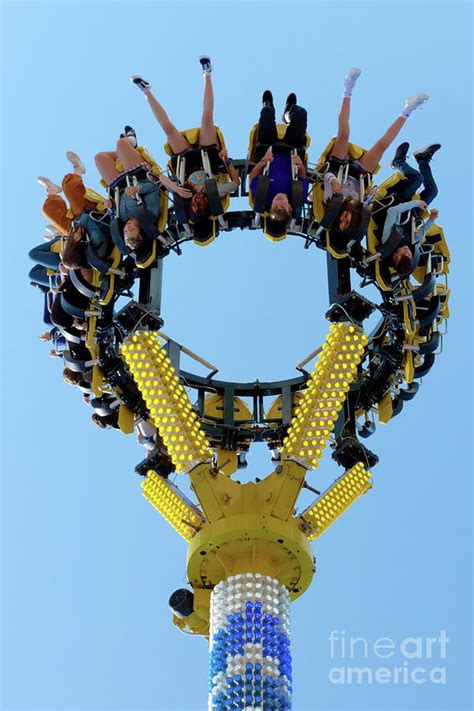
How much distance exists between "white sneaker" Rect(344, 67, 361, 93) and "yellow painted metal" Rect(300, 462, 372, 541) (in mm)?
7365

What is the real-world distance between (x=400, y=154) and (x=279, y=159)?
112 inches

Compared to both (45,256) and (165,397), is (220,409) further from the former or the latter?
(45,256)

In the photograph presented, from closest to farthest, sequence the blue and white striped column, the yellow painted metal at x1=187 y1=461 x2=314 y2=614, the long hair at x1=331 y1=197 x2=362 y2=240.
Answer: the blue and white striped column, the yellow painted metal at x1=187 y1=461 x2=314 y2=614, the long hair at x1=331 y1=197 x2=362 y2=240

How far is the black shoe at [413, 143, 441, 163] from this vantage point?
24188mm

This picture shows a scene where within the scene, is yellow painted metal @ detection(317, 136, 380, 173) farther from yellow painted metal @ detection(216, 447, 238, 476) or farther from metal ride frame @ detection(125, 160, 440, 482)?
yellow painted metal @ detection(216, 447, 238, 476)

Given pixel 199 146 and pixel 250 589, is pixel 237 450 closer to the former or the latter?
pixel 250 589

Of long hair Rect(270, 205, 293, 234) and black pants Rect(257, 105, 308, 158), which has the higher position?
black pants Rect(257, 105, 308, 158)

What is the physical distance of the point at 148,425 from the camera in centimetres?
2578

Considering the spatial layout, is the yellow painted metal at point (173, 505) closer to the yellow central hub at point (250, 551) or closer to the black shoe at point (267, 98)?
the yellow central hub at point (250, 551)

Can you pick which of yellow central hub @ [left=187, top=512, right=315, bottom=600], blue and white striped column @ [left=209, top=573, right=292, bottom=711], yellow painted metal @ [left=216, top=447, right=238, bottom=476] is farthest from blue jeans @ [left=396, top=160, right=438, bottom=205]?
blue and white striped column @ [left=209, top=573, right=292, bottom=711]

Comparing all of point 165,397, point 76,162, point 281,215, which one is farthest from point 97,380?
point 281,215

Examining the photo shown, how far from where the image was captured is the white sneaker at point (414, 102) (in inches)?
907

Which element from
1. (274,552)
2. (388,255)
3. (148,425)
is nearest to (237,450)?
(148,425)

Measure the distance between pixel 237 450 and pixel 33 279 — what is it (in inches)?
227
